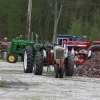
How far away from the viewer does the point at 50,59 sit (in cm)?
2036

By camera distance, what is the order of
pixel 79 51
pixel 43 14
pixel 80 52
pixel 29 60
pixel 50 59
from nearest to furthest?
pixel 50 59 → pixel 29 60 → pixel 80 52 → pixel 79 51 → pixel 43 14

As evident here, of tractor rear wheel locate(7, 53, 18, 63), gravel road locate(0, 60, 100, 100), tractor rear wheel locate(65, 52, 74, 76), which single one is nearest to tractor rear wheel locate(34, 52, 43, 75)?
tractor rear wheel locate(65, 52, 74, 76)

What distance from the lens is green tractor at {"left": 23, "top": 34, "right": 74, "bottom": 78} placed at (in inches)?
746

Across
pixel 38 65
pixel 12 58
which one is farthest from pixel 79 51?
pixel 38 65

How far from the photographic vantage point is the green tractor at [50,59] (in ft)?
62.1

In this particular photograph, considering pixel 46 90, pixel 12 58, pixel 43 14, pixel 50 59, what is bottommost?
pixel 12 58

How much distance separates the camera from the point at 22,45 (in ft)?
107

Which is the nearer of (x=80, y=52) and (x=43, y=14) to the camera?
(x=80, y=52)

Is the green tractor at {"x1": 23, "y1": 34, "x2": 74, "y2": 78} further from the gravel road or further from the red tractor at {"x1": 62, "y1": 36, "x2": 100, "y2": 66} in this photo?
the red tractor at {"x1": 62, "y1": 36, "x2": 100, "y2": 66}

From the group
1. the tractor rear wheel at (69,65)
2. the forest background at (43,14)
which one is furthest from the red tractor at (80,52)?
the forest background at (43,14)

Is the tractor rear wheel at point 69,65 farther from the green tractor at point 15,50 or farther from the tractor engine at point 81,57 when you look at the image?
the green tractor at point 15,50

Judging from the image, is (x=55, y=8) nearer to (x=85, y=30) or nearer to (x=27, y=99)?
(x=85, y=30)

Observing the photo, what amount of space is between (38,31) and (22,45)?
40.3 m

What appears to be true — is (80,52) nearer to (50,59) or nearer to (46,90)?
(50,59)
